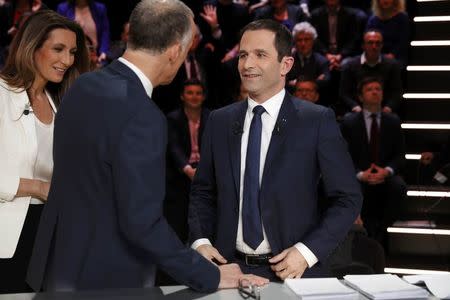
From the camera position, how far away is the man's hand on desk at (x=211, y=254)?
2.29 metres

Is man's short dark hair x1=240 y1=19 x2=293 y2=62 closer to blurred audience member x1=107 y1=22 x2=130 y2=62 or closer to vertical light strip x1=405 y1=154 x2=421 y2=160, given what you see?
vertical light strip x1=405 y1=154 x2=421 y2=160

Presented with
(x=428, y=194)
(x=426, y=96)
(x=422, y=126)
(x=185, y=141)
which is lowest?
(x=428, y=194)

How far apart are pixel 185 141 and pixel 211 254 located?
3771 millimetres

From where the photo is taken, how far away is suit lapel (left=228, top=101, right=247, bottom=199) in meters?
2.42

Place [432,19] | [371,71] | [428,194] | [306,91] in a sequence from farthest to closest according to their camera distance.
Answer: [371,71], [432,19], [306,91], [428,194]

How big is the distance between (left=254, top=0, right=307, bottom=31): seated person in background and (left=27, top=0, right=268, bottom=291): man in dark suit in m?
5.25

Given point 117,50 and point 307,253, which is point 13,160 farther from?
point 117,50

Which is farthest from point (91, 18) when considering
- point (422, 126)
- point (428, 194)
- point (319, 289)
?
point (319, 289)

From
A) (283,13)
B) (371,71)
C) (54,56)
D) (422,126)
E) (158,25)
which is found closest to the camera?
(158,25)

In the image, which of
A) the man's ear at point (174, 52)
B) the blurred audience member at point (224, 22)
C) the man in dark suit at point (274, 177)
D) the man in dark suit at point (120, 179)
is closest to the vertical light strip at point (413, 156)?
the blurred audience member at point (224, 22)

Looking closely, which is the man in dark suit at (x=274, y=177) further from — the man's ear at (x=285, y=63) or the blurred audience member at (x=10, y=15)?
the blurred audience member at (x=10, y=15)

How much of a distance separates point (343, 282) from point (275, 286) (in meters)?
0.21

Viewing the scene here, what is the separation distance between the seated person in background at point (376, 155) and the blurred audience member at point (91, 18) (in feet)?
8.71

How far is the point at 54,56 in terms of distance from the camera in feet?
8.90
